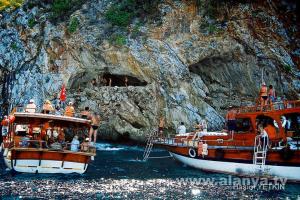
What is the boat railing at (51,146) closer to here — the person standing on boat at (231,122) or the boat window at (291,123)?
the person standing on boat at (231,122)

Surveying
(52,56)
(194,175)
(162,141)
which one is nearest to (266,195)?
(194,175)

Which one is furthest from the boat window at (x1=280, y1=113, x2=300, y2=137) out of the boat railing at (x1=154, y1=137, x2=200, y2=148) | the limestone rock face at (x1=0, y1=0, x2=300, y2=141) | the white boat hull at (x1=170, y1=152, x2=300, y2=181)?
the limestone rock face at (x1=0, y1=0, x2=300, y2=141)

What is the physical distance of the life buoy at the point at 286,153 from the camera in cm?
1952

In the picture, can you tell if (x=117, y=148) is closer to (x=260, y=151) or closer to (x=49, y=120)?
(x=49, y=120)

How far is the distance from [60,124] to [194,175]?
8.01 meters

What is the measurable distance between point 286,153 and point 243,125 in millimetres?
3585

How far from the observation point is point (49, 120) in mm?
20500

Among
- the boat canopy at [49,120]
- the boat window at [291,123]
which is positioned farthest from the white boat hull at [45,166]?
the boat window at [291,123]

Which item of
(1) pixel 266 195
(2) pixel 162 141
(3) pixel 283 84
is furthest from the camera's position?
(3) pixel 283 84

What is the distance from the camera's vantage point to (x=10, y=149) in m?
19.7

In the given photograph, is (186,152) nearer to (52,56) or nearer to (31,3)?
(52,56)

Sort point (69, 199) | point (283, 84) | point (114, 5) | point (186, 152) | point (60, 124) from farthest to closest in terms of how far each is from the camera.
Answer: point (114, 5) → point (283, 84) → point (186, 152) → point (60, 124) → point (69, 199)

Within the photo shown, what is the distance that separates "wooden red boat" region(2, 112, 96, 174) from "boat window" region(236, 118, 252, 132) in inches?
335

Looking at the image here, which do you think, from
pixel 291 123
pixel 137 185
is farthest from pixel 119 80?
pixel 137 185
